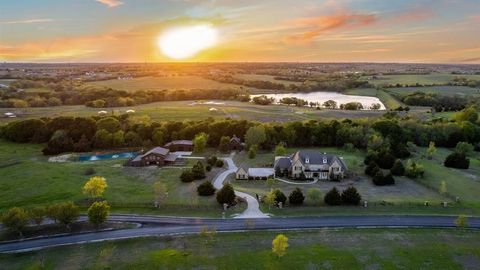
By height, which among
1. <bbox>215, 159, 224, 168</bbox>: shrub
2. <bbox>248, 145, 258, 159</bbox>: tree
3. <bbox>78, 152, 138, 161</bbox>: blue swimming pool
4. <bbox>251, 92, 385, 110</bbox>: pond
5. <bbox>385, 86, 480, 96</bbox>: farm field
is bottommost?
<bbox>78, 152, 138, 161</bbox>: blue swimming pool

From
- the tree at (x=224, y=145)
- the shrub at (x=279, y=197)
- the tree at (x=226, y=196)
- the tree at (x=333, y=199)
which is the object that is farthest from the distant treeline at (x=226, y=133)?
the tree at (x=226, y=196)

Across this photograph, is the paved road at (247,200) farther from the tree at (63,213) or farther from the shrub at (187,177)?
the tree at (63,213)

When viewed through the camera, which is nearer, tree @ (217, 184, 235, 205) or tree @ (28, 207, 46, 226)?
tree @ (28, 207, 46, 226)

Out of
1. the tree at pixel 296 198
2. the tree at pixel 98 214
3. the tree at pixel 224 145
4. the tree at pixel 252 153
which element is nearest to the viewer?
the tree at pixel 98 214

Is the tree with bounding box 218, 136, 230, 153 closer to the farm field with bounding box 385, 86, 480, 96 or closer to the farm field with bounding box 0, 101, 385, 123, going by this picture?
the farm field with bounding box 0, 101, 385, 123

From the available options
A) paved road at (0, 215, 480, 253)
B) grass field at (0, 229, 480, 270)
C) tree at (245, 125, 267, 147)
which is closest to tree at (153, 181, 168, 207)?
paved road at (0, 215, 480, 253)

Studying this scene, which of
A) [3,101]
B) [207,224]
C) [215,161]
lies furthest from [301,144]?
[3,101]
